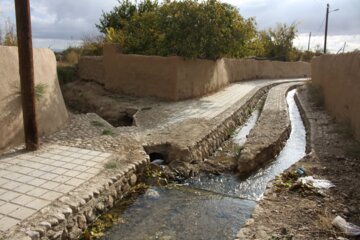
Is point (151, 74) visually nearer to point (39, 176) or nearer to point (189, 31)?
point (189, 31)

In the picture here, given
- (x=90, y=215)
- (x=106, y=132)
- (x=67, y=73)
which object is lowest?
(x=90, y=215)

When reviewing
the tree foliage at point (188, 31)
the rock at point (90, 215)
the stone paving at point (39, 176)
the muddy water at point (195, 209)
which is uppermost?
the tree foliage at point (188, 31)

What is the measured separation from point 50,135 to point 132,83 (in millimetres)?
5740

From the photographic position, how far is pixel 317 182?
559 centimetres

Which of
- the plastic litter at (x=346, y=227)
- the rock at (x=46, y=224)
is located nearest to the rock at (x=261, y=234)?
the plastic litter at (x=346, y=227)

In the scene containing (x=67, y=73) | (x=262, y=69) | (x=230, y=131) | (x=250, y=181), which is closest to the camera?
(x=250, y=181)

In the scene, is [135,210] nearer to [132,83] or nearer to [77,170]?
[77,170]

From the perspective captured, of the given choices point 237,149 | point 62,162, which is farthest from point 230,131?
point 62,162

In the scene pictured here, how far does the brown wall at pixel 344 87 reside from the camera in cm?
864

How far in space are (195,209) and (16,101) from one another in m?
4.10

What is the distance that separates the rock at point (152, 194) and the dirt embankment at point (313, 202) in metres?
1.88

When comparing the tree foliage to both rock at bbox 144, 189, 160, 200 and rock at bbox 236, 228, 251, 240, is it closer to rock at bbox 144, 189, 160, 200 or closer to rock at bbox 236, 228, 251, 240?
rock at bbox 144, 189, 160, 200

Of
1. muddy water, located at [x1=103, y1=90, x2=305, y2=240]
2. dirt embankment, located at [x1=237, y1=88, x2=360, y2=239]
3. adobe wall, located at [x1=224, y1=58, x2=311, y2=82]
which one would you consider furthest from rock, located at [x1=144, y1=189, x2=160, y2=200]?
adobe wall, located at [x1=224, y1=58, x2=311, y2=82]

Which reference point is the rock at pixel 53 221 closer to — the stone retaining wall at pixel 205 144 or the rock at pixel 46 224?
the rock at pixel 46 224
